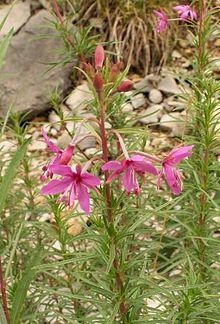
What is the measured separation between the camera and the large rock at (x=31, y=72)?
4.37 meters

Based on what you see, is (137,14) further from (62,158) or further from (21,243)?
(62,158)

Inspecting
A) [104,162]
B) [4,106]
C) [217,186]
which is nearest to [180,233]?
[217,186]

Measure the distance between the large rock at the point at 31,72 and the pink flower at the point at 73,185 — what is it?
3.10m

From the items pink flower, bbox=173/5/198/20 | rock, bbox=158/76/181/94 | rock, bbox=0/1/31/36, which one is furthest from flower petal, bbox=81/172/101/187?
rock, bbox=0/1/31/36

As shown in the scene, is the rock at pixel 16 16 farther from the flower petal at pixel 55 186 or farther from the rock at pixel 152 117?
the flower petal at pixel 55 186

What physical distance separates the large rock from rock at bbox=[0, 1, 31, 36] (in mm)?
108

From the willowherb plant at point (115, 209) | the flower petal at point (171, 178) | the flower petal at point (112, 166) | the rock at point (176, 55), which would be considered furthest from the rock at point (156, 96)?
the flower petal at point (112, 166)

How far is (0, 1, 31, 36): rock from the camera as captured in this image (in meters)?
4.79

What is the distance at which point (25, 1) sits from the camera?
512 cm

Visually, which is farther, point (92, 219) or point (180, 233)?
point (180, 233)

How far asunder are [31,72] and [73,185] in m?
3.40

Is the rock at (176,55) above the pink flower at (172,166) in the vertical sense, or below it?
above

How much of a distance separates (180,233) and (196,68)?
25.5 inches

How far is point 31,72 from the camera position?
4516 mm
